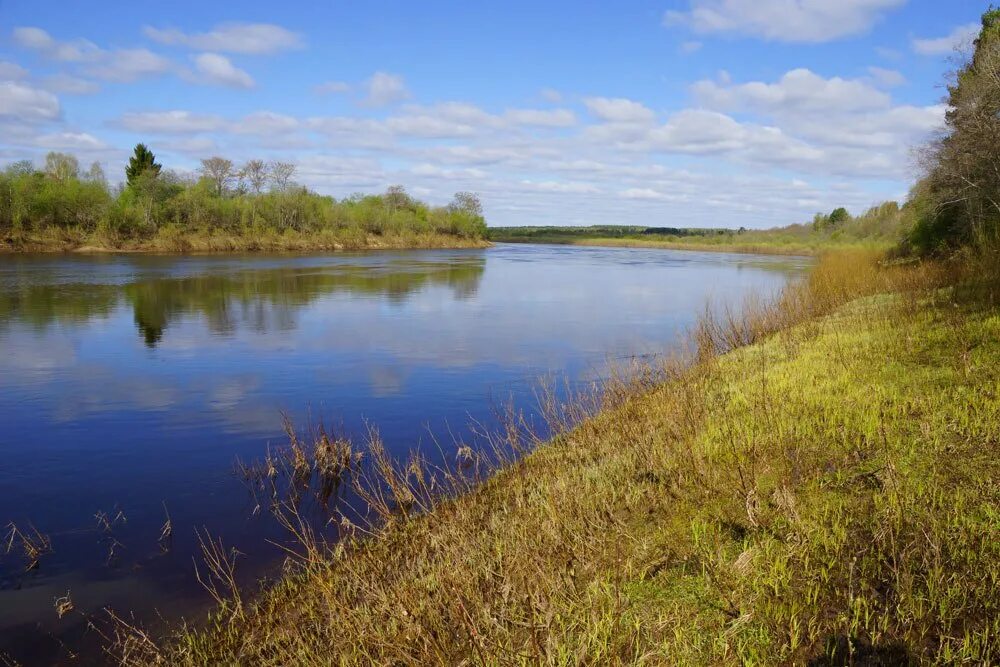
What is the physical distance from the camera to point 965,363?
789cm

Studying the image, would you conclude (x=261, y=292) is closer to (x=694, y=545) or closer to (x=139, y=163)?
(x=694, y=545)

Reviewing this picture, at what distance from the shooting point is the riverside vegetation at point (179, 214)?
2308 inches

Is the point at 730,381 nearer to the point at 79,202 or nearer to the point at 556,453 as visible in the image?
the point at 556,453

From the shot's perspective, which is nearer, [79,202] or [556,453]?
[556,453]

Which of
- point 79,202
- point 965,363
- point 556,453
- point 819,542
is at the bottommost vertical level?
point 556,453

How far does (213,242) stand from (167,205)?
5968 millimetres

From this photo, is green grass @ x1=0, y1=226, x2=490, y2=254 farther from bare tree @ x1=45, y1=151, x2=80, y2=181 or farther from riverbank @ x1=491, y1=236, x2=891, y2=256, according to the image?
riverbank @ x1=491, y1=236, x2=891, y2=256

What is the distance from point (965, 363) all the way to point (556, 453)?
524 centimetres

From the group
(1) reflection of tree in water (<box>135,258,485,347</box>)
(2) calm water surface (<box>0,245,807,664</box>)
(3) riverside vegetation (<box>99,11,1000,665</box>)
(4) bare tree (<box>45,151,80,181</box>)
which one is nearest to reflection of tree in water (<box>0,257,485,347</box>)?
(1) reflection of tree in water (<box>135,258,485,347</box>)

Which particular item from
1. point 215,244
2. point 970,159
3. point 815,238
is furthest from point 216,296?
point 815,238

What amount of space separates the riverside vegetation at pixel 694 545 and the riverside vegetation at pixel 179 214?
211 feet

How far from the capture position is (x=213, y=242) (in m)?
68.1

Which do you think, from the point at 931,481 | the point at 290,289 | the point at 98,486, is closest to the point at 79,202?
the point at 290,289

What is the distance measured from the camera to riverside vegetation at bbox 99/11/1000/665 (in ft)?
11.7
